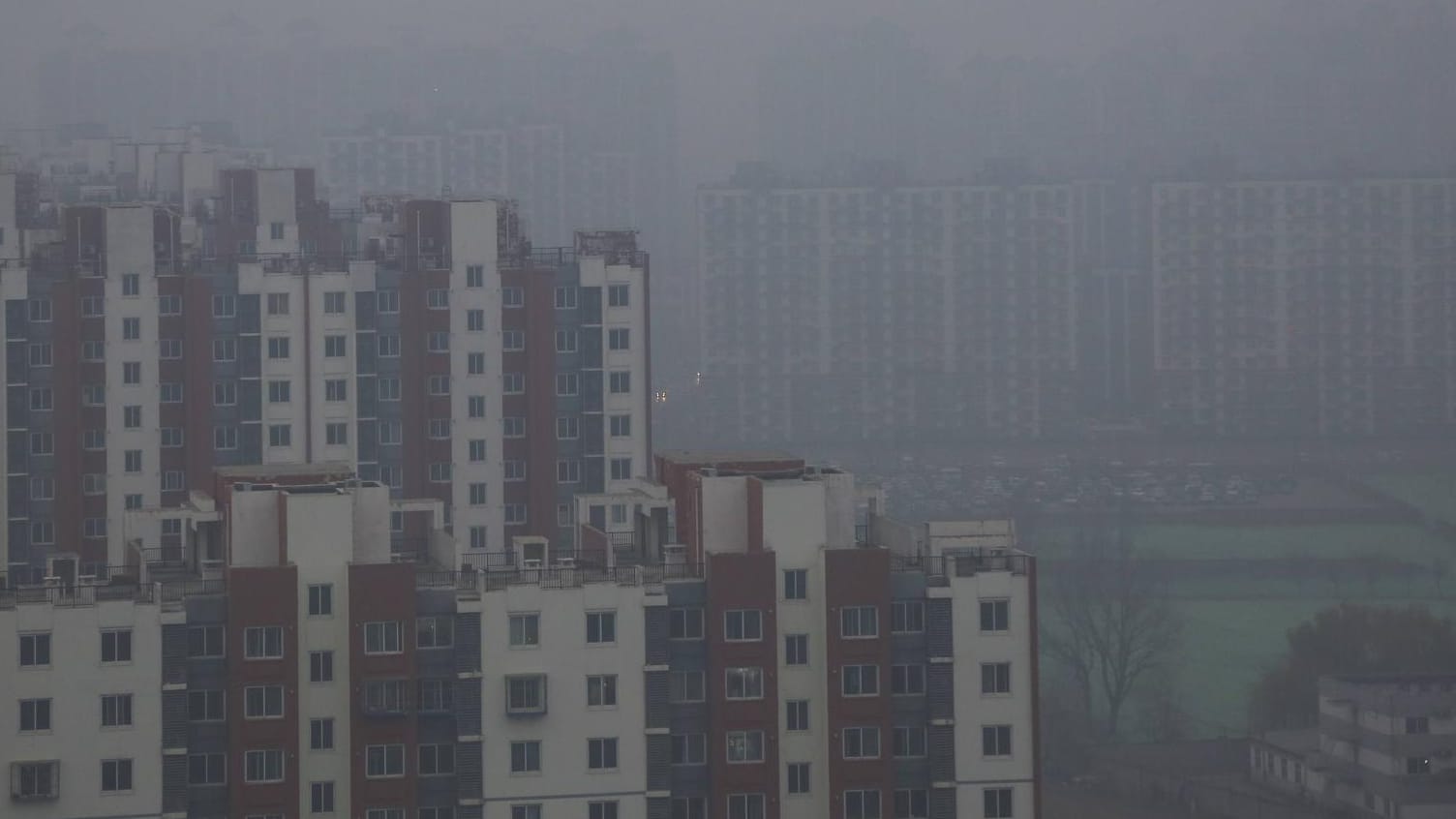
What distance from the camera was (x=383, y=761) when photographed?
380 cm

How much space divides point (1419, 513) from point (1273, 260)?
208cm

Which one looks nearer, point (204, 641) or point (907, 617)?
point (204, 641)

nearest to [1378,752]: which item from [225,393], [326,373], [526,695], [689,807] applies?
[326,373]

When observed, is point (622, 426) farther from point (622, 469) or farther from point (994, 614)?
point (994, 614)

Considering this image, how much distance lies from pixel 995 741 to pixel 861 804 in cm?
25

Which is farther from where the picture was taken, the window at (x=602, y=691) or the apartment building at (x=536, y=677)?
the window at (x=602, y=691)

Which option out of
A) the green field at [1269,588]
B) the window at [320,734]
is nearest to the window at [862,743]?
the window at [320,734]

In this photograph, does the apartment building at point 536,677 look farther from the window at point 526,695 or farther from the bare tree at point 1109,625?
the bare tree at point 1109,625

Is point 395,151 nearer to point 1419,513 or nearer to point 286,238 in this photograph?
point 286,238

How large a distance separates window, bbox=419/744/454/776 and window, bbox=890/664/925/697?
727 mm

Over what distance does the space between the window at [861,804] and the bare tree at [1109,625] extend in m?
4.47

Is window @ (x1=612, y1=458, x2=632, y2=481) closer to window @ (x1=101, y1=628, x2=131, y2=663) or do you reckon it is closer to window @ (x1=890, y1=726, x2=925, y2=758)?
window @ (x1=890, y1=726, x2=925, y2=758)

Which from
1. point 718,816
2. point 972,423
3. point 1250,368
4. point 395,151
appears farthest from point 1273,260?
point 718,816

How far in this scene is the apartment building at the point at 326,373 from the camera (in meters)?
6.77
